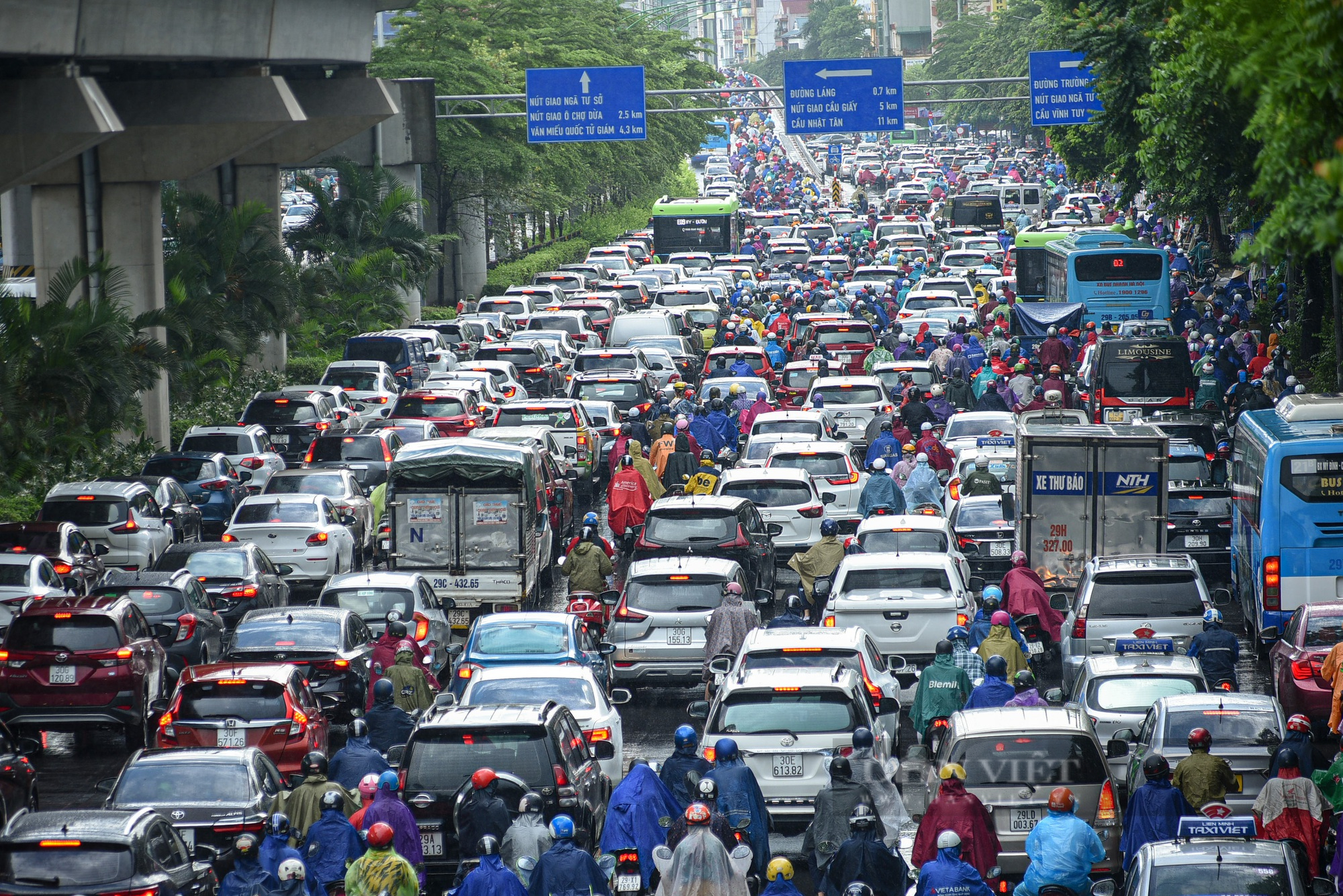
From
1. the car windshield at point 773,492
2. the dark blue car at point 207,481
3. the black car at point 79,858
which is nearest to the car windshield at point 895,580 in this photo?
the car windshield at point 773,492

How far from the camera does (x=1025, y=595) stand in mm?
19469

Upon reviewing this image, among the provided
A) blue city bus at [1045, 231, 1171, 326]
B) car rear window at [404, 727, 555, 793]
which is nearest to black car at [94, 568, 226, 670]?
car rear window at [404, 727, 555, 793]

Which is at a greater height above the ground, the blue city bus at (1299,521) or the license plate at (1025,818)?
the blue city bus at (1299,521)

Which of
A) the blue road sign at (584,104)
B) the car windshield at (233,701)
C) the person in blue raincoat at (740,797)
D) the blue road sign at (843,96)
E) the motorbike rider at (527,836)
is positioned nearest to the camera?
the motorbike rider at (527,836)

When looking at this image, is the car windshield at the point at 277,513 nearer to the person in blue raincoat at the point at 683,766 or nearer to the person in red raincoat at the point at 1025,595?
the person in red raincoat at the point at 1025,595

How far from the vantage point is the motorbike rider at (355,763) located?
1389 cm

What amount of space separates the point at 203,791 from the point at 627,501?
11.8m

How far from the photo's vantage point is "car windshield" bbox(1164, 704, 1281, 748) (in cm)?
1387

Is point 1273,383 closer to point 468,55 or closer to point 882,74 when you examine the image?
point 882,74

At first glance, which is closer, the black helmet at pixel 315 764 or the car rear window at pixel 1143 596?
the black helmet at pixel 315 764

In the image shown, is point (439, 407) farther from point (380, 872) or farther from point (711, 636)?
point (380, 872)

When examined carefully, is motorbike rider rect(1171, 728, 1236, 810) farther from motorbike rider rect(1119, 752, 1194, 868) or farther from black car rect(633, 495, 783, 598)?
black car rect(633, 495, 783, 598)

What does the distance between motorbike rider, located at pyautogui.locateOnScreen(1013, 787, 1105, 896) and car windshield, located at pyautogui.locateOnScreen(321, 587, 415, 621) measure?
31.3 feet

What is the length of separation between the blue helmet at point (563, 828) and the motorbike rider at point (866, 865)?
154 cm
